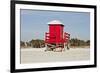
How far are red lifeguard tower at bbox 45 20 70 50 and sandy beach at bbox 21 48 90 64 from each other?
7cm

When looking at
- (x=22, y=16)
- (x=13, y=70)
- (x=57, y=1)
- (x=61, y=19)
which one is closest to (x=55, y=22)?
(x=61, y=19)

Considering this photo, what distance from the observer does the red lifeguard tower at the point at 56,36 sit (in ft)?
6.58

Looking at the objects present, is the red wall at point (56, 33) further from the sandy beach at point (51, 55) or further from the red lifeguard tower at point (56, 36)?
the sandy beach at point (51, 55)

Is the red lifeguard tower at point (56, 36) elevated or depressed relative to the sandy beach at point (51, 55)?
elevated

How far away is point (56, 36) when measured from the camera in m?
2.03

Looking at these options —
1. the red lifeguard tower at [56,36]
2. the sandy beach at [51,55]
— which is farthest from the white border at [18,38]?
the red lifeguard tower at [56,36]

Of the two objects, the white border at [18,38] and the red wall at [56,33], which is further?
the red wall at [56,33]

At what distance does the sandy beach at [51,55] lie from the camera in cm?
193

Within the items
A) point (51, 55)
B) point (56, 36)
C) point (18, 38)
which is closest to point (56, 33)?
point (56, 36)

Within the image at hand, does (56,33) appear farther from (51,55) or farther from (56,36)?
(51,55)

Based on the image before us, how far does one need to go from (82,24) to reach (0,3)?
34.0 inches

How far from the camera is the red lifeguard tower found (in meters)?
2.01

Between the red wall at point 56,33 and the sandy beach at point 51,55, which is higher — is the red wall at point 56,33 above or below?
above

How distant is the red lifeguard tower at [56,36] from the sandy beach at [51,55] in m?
0.07
